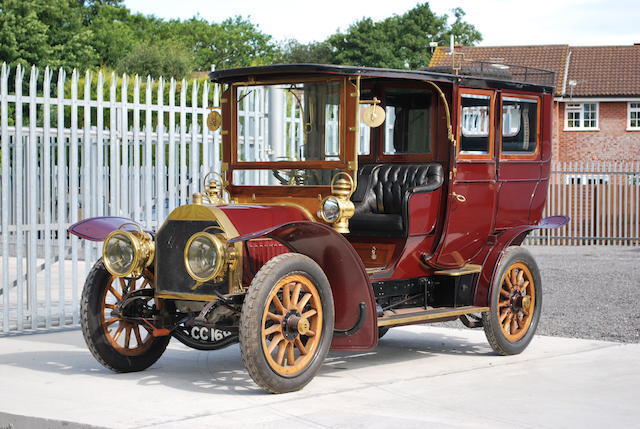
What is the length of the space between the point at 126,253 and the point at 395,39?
57.9m

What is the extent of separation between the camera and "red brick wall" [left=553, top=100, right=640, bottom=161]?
3897 centimetres

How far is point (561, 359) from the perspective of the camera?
8.48 meters

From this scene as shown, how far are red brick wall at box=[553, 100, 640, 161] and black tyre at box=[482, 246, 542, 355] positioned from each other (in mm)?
30876

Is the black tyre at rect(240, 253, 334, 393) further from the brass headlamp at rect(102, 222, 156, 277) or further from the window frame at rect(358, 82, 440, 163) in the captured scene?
the window frame at rect(358, 82, 440, 163)

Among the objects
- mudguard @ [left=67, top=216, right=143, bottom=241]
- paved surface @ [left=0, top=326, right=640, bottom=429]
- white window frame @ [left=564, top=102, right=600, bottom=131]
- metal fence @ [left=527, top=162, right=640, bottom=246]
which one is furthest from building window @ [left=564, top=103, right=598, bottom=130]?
mudguard @ [left=67, top=216, right=143, bottom=241]

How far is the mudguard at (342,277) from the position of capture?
7.09 metres

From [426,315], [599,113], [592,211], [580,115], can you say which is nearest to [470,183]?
[426,315]

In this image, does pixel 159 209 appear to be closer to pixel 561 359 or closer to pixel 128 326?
pixel 128 326

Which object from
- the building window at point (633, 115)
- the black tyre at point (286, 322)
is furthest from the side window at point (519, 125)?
the building window at point (633, 115)

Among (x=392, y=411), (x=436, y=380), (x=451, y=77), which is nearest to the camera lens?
(x=392, y=411)

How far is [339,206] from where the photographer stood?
7.23 metres

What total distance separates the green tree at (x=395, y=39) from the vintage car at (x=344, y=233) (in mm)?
53264

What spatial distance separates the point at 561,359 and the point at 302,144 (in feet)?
9.32

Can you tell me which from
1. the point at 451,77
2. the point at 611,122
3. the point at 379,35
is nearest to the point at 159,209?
the point at 451,77
